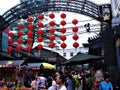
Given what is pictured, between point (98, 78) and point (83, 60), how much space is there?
3.52m

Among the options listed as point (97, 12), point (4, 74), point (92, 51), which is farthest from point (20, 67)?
point (92, 51)

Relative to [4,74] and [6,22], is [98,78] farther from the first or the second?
[6,22]

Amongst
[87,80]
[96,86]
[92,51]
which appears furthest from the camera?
[92,51]

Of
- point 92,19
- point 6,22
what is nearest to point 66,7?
point 92,19

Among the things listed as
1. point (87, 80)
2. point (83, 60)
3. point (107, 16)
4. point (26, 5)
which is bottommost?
point (87, 80)

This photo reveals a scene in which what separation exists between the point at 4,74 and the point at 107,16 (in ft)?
25.6

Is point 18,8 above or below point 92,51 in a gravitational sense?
above

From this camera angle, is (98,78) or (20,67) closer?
(98,78)

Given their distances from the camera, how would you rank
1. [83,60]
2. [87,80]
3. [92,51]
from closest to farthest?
[83,60] → [87,80] → [92,51]

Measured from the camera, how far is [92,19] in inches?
1045

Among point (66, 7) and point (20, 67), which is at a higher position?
point (66, 7)

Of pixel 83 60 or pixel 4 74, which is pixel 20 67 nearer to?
pixel 4 74

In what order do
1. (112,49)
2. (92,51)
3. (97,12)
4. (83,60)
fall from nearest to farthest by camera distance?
(83,60) < (112,49) < (97,12) < (92,51)

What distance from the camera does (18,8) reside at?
26.0 metres
